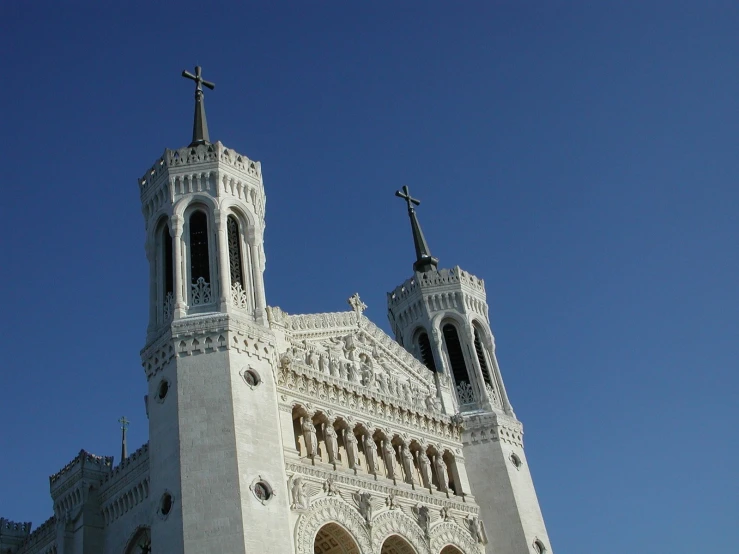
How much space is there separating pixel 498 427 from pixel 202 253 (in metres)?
16.2

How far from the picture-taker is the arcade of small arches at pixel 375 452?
3017 centimetres

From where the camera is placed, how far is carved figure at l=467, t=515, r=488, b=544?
33.8 meters

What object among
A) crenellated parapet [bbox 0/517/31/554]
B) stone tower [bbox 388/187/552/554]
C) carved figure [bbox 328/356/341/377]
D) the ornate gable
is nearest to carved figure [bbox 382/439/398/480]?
the ornate gable

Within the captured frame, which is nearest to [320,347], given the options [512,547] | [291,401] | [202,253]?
[291,401]

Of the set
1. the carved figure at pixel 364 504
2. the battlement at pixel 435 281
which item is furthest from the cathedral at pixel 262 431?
the battlement at pixel 435 281

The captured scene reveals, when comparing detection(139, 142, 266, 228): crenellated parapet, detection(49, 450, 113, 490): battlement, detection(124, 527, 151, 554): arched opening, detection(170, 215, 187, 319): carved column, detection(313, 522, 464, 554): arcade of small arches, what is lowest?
detection(313, 522, 464, 554): arcade of small arches

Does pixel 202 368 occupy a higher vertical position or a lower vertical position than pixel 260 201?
lower

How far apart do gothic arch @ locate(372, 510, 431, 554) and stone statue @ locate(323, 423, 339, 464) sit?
2.79 metres

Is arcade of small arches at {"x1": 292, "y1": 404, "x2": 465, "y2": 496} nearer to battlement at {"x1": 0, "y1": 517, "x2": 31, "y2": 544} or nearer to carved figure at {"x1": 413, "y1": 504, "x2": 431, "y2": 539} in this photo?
carved figure at {"x1": 413, "y1": 504, "x2": 431, "y2": 539}

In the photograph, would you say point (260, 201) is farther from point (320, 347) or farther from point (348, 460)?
point (348, 460)

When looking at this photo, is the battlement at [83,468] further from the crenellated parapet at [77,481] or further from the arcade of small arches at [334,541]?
the arcade of small arches at [334,541]

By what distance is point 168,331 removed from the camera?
1103 inches

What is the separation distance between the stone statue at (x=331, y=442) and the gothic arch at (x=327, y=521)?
5.87 ft

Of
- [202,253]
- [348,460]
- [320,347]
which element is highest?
[202,253]
